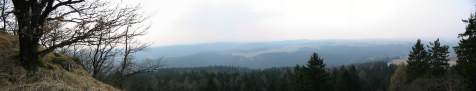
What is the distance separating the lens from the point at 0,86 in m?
8.00

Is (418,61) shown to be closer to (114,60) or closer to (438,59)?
(438,59)

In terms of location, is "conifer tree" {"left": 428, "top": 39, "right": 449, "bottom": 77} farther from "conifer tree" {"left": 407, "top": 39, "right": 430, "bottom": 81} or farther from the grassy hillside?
the grassy hillside

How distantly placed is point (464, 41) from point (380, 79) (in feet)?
223

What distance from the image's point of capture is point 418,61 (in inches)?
2156

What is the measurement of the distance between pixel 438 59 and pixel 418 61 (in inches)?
87.4

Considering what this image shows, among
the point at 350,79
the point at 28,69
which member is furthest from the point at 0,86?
the point at 350,79

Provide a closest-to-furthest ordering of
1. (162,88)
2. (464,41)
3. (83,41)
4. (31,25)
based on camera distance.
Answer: (31,25)
(83,41)
(464,41)
(162,88)

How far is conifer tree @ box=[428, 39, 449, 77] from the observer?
173ft

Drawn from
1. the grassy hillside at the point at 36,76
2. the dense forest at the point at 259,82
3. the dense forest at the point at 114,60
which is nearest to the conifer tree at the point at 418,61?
the dense forest at the point at 114,60

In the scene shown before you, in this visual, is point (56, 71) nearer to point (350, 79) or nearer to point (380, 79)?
point (350, 79)

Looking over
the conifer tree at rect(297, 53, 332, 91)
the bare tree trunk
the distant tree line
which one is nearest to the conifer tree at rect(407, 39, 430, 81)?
the distant tree line

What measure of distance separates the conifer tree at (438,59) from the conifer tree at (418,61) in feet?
2.24

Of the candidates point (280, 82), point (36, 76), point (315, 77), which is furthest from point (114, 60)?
point (280, 82)

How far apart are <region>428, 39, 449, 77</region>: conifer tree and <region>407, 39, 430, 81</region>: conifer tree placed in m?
0.68
